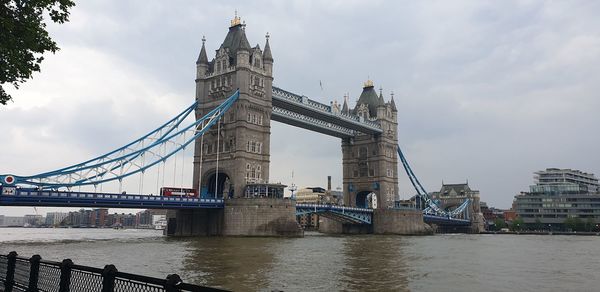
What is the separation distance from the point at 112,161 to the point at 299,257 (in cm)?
3949

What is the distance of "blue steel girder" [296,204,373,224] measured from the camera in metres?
85.0

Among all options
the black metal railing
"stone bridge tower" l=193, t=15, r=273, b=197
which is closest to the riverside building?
"stone bridge tower" l=193, t=15, r=273, b=197

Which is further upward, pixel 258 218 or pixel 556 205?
pixel 556 205

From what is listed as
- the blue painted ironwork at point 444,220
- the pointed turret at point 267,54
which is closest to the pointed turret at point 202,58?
the pointed turret at point 267,54

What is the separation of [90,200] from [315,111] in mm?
48263

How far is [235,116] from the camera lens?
81000 mm

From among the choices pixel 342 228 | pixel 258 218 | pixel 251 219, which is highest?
pixel 258 218

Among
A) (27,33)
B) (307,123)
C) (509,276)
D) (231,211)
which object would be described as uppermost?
(307,123)

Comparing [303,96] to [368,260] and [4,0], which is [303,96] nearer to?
[368,260]

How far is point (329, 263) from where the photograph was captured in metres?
34.5

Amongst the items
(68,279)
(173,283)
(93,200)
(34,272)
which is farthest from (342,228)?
(173,283)

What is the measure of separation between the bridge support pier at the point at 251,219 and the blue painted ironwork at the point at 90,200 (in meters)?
2.64

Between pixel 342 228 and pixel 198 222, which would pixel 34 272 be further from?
pixel 342 228

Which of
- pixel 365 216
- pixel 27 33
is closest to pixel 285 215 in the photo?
pixel 365 216
